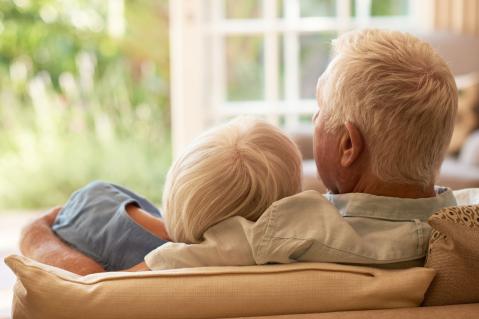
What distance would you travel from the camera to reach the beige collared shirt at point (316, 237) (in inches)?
50.7

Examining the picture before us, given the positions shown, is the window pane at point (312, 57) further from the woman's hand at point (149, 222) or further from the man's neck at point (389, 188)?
the man's neck at point (389, 188)

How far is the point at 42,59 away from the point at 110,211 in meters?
5.15

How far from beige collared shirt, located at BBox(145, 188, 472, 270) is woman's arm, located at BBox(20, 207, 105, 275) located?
16 centimetres

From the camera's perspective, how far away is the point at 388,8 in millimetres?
5074

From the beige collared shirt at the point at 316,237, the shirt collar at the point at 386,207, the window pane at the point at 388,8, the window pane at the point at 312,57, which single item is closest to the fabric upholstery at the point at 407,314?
the beige collared shirt at the point at 316,237

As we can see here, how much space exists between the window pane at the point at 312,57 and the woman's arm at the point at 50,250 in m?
3.53

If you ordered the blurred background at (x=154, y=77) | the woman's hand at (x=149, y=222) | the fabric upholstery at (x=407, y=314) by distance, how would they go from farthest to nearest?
the blurred background at (x=154, y=77) < the woman's hand at (x=149, y=222) < the fabric upholstery at (x=407, y=314)

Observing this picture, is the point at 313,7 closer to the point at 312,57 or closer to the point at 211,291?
the point at 312,57

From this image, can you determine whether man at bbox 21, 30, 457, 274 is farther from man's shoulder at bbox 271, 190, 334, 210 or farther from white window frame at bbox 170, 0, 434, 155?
white window frame at bbox 170, 0, 434, 155

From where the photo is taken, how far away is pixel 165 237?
1581mm

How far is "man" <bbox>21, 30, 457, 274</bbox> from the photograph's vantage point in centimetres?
129

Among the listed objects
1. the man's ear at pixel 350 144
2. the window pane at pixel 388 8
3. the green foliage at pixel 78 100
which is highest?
the window pane at pixel 388 8

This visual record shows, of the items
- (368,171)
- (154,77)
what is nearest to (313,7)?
(154,77)

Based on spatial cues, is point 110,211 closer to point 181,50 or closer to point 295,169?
point 295,169
